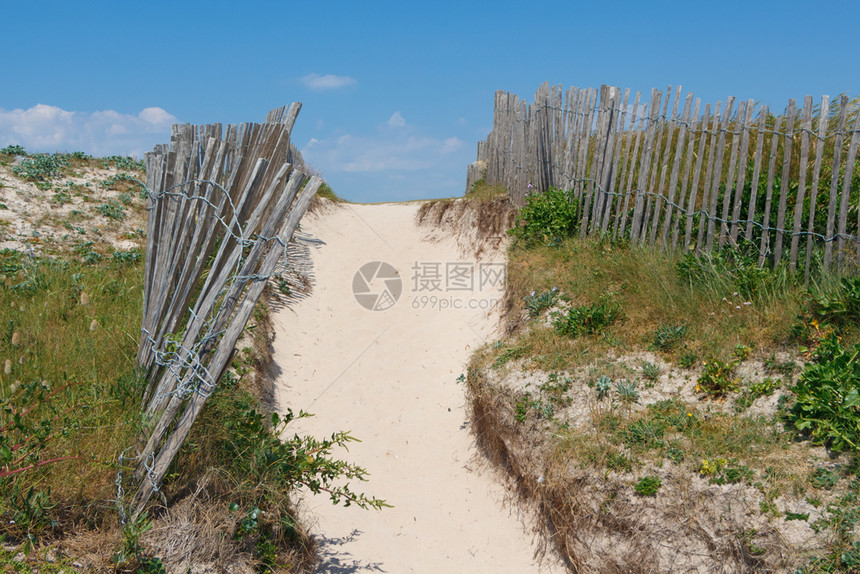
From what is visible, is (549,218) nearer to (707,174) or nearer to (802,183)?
(707,174)

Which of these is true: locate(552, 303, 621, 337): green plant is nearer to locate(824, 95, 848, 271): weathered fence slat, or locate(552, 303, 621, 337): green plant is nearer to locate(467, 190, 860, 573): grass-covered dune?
locate(467, 190, 860, 573): grass-covered dune

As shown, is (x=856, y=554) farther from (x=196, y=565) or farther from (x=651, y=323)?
(x=196, y=565)

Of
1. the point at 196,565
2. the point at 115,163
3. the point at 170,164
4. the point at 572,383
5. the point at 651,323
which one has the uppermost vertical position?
the point at 115,163

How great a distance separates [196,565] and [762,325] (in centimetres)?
505

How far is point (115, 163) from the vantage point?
13383 millimetres

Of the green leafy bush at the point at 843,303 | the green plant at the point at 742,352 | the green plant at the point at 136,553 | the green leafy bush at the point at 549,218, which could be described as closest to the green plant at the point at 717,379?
the green plant at the point at 742,352

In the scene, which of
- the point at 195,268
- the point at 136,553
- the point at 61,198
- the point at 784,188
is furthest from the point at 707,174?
the point at 61,198

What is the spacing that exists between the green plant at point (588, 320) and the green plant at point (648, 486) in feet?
6.72

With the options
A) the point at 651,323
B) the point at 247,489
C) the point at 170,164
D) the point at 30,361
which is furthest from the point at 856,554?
the point at 30,361

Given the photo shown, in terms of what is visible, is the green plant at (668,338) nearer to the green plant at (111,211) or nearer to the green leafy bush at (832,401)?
the green leafy bush at (832,401)

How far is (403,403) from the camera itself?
7242 millimetres

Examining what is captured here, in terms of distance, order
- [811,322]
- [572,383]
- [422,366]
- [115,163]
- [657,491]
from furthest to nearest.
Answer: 1. [115,163]
2. [422,366]
3. [572,383]
4. [811,322]
5. [657,491]

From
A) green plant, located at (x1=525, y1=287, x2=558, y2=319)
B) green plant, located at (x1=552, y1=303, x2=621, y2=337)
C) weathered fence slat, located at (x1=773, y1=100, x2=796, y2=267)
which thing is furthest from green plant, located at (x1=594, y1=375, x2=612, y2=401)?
weathered fence slat, located at (x1=773, y1=100, x2=796, y2=267)

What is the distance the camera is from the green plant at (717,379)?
15.9 ft
